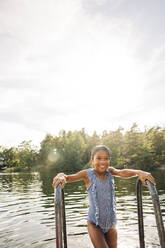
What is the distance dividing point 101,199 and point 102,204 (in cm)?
7

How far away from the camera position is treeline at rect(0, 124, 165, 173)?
42750mm

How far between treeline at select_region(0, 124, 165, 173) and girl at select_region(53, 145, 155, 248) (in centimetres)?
3883

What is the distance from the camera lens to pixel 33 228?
6863 millimetres

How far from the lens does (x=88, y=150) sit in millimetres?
67438

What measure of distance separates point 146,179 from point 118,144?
48.2 meters

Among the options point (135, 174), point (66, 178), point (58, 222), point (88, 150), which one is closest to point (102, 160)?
point (135, 174)

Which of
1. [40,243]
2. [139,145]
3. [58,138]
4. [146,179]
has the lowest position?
[40,243]

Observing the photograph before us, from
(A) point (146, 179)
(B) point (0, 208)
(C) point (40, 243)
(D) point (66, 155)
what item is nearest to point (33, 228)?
(C) point (40, 243)

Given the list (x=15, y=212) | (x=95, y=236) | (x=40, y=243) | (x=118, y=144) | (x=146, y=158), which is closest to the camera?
(x=95, y=236)

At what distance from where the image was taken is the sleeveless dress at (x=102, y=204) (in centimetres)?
321

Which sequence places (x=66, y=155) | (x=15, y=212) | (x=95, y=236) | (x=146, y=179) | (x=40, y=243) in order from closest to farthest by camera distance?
(x=146, y=179) → (x=95, y=236) → (x=40, y=243) → (x=15, y=212) → (x=66, y=155)

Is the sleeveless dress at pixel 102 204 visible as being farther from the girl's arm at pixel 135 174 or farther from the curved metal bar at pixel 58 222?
the curved metal bar at pixel 58 222

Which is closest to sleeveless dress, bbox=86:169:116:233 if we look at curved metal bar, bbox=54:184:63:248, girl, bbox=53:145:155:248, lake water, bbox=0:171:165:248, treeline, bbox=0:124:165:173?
girl, bbox=53:145:155:248

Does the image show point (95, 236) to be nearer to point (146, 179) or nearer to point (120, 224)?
point (146, 179)
